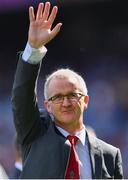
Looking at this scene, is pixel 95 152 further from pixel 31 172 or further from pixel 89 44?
pixel 89 44

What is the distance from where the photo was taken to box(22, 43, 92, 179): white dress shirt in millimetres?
2969

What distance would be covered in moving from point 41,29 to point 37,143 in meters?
0.57

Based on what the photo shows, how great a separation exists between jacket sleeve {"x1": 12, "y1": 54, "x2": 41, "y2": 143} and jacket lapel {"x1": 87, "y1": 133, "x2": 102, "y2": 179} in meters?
0.30

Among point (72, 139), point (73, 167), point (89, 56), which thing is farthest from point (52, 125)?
point (89, 56)

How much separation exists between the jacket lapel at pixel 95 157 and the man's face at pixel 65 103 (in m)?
0.13

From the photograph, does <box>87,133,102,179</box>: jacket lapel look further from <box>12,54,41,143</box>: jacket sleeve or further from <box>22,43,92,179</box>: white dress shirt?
<box>12,54,41,143</box>: jacket sleeve

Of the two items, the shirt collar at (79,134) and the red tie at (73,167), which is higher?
the shirt collar at (79,134)

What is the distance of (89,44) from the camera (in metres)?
9.45

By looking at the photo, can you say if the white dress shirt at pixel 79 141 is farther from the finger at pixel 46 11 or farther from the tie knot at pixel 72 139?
the finger at pixel 46 11

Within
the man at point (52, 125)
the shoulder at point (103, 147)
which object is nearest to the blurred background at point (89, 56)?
the shoulder at point (103, 147)

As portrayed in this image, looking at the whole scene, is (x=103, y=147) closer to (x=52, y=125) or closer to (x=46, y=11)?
(x=52, y=125)

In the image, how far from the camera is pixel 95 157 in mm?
3023

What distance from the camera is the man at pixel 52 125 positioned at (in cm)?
295

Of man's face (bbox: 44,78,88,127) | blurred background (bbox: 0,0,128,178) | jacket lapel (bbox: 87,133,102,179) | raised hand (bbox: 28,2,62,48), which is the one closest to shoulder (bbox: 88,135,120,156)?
jacket lapel (bbox: 87,133,102,179)
